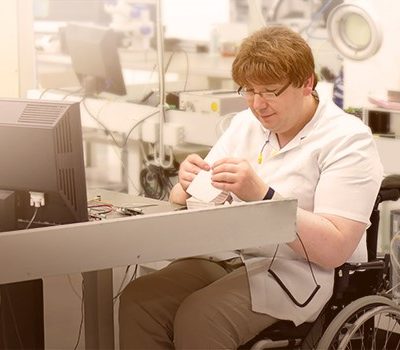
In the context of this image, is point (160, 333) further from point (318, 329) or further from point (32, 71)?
point (32, 71)

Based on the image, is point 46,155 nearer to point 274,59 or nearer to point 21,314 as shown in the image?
point 274,59

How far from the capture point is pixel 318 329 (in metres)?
2.06

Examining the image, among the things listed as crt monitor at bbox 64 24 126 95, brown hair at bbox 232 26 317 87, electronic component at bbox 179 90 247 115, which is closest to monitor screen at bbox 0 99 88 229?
brown hair at bbox 232 26 317 87

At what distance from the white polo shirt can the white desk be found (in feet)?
0.74

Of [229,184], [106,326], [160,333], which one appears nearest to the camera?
[229,184]

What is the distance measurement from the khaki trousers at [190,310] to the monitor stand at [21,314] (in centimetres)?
42

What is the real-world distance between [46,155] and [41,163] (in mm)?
24

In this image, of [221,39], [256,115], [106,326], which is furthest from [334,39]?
[221,39]

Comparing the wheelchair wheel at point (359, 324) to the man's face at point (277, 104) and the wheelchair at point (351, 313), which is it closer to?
the wheelchair at point (351, 313)

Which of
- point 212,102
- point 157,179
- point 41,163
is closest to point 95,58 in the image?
point 157,179

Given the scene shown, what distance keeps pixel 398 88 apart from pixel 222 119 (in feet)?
2.12

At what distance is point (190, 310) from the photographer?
6.81 feet

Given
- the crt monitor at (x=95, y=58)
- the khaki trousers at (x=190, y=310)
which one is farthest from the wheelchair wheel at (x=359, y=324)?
the crt monitor at (x=95, y=58)

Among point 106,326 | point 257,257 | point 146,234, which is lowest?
point 106,326
